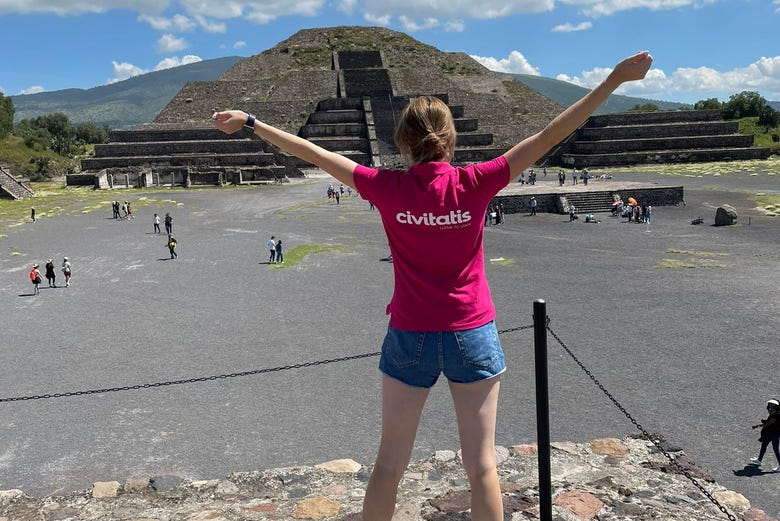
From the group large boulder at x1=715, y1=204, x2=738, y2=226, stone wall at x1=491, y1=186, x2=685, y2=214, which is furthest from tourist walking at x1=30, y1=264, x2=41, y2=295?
large boulder at x1=715, y1=204, x2=738, y2=226

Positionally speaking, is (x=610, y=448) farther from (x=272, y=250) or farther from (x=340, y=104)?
(x=340, y=104)

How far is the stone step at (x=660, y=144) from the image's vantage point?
150 feet

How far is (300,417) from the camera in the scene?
8.08 meters

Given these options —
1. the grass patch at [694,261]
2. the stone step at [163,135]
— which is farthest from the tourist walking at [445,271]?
the stone step at [163,135]

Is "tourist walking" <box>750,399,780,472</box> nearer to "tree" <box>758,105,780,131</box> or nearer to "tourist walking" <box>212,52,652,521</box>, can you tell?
"tourist walking" <box>212,52,652,521</box>

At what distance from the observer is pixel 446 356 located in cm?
237

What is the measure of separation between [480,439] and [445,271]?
695 millimetres

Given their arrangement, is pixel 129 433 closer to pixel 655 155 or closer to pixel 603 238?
pixel 603 238

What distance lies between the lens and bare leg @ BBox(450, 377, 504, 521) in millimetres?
2412

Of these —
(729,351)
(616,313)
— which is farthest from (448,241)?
(616,313)

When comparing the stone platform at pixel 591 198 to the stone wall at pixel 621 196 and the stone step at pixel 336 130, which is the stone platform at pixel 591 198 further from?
the stone step at pixel 336 130

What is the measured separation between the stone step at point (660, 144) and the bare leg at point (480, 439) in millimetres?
46487

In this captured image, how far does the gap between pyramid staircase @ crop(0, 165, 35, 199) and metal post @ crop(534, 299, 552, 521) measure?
40.3 meters

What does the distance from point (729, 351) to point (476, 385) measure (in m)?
9.15
